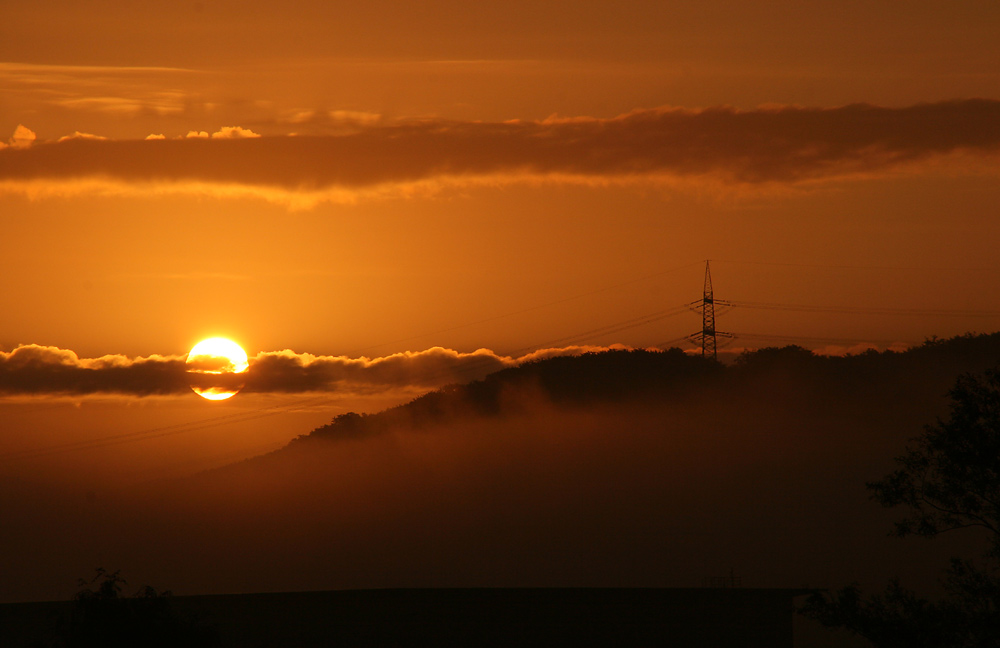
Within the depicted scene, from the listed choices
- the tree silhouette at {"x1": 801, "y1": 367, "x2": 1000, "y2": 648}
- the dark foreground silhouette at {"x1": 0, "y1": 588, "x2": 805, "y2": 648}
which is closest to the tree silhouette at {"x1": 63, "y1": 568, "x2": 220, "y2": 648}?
the tree silhouette at {"x1": 801, "y1": 367, "x2": 1000, "y2": 648}

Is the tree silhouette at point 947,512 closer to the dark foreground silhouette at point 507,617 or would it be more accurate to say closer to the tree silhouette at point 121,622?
the tree silhouette at point 121,622

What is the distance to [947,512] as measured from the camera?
34.7 meters

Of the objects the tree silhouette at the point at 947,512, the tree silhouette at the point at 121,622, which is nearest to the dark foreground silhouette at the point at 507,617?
the tree silhouette at the point at 121,622

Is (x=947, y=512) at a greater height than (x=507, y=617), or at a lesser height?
greater

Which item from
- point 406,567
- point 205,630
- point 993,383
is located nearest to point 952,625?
point 993,383

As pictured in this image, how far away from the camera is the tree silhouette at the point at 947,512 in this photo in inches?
1300

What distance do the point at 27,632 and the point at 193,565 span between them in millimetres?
138696

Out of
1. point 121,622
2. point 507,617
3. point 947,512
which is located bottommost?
point 507,617

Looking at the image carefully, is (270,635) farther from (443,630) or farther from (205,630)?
(205,630)

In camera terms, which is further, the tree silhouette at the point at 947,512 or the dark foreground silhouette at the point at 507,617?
the dark foreground silhouette at the point at 507,617

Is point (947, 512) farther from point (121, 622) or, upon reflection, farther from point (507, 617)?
point (507, 617)

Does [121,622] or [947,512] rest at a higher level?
[947,512]

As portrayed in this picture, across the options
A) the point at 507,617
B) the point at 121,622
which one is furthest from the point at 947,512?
the point at 507,617

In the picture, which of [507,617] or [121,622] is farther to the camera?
[507,617]
